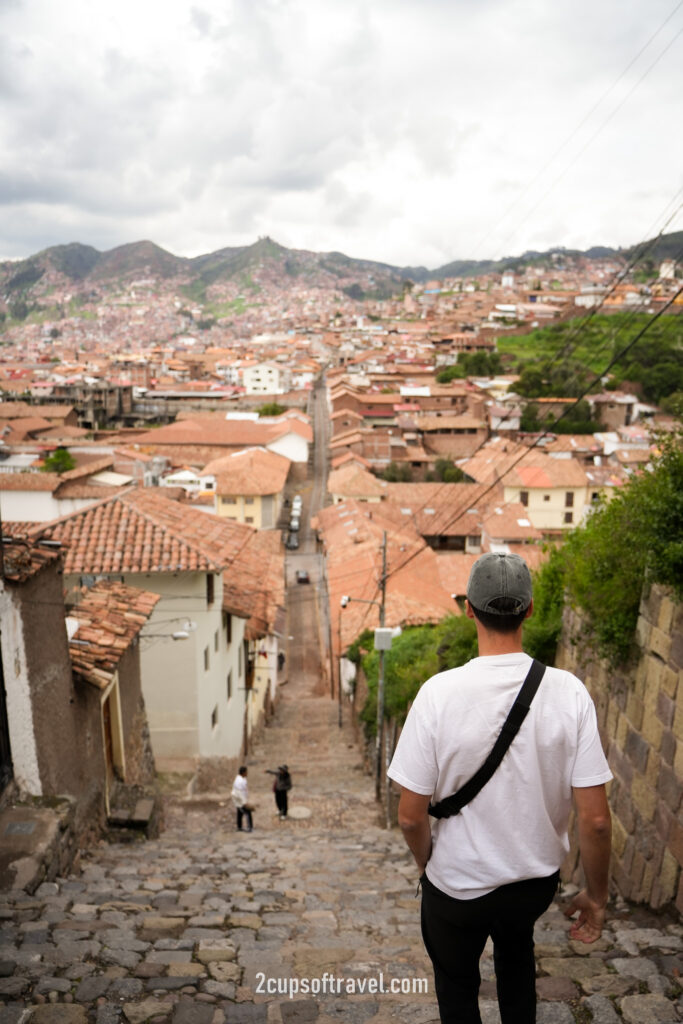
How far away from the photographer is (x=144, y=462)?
48.2 m

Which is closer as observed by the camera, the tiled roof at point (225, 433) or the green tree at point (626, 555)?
the green tree at point (626, 555)

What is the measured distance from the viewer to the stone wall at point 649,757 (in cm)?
489

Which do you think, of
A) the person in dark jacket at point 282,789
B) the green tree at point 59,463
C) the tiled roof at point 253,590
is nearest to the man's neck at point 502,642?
the person in dark jacket at point 282,789

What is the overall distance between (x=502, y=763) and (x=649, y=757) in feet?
11.9

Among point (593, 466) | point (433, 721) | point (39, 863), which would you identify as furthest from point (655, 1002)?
point (593, 466)

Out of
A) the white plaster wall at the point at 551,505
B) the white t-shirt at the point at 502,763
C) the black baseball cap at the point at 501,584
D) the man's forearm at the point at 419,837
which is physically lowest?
the white plaster wall at the point at 551,505

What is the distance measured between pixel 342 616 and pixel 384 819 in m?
11.1

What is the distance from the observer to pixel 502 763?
90.9 inches

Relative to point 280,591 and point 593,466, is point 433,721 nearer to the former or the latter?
point 280,591

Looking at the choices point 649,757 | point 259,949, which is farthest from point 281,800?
point 649,757

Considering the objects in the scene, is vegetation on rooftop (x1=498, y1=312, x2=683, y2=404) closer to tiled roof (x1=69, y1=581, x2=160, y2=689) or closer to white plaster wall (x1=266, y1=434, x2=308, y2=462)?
A: white plaster wall (x1=266, y1=434, x2=308, y2=462)

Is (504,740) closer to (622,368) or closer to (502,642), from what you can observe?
(502,642)

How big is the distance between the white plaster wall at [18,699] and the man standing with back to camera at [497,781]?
457 centimetres

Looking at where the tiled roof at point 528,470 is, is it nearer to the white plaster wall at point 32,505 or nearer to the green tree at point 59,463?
the green tree at point 59,463
